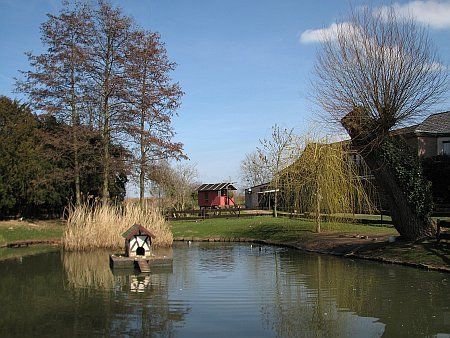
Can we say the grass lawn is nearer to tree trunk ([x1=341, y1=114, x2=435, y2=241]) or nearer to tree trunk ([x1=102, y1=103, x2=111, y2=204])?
tree trunk ([x1=102, y1=103, x2=111, y2=204])

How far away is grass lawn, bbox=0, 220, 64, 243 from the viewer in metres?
26.5

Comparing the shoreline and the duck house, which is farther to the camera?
the duck house

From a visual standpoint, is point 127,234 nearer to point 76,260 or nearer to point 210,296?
point 76,260

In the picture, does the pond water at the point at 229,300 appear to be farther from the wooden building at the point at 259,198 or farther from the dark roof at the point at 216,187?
the dark roof at the point at 216,187

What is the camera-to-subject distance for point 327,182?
2384 cm

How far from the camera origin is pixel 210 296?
11523 mm

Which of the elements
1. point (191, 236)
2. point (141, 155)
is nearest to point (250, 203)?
point (141, 155)

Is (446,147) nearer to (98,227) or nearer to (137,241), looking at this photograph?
(98,227)

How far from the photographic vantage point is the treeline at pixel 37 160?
101 feet

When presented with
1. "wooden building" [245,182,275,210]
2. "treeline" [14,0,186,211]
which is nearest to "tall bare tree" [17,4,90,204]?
"treeline" [14,0,186,211]

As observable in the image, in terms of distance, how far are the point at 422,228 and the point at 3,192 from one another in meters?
23.8

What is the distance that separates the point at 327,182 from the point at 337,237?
2827 millimetres

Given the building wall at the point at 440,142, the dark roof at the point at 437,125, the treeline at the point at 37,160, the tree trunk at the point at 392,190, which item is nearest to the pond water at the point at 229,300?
the tree trunk at the point at 392,190

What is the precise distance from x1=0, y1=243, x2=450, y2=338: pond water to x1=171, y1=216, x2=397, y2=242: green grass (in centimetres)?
670
